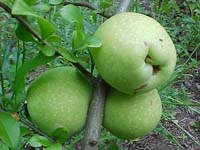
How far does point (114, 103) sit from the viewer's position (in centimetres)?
79

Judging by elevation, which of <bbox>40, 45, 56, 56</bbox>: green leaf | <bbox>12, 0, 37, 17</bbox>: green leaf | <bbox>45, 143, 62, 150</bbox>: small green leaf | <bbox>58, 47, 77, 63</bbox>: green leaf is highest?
<bbox>12, 0, 37, 17</bbox>: green leaf

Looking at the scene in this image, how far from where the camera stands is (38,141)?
2.49ft

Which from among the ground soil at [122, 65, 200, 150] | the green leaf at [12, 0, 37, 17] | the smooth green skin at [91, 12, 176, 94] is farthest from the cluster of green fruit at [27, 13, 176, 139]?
the ground soil at [122, 65, 200, 150]

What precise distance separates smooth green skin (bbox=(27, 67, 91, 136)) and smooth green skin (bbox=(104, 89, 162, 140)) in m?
0.04

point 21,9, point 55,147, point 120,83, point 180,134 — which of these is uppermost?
point 21,9

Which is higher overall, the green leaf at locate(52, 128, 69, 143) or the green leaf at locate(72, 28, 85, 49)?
the green leaf at locate(72, 28, 85, 49)

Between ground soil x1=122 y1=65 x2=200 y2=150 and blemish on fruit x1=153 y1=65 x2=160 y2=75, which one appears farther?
ground soil x1=122 y1=65 x2=200 y2=150

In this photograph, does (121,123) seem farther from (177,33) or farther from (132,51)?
(177,33)

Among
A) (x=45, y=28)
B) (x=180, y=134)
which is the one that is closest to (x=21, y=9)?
(x=45, y=28)

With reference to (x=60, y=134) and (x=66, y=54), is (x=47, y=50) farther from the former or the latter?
(x=60, y=134)

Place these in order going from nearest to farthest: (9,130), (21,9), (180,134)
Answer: (21,9) < (9,130) < (180,134)

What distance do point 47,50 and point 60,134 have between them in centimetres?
13

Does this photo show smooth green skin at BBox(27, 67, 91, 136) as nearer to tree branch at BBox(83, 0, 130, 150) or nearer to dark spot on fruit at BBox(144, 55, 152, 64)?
tree branch at BBox(83, 0, 130, 150)

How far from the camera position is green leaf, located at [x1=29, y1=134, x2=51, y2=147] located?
755mm
